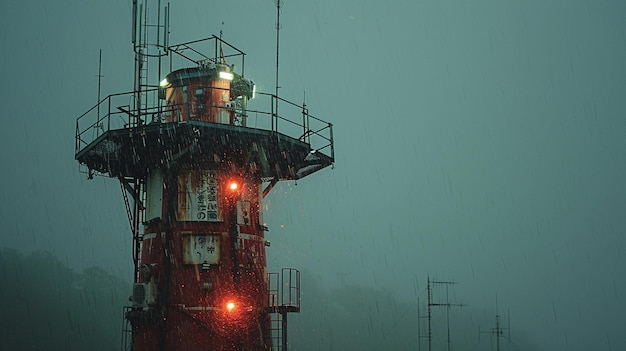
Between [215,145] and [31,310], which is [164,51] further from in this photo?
[31,310]

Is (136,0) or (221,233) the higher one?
(136,0)

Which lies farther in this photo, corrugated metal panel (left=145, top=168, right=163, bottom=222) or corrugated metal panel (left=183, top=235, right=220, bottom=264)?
corrugated metal panel (left=145, top=168, right=163, bottom=222)

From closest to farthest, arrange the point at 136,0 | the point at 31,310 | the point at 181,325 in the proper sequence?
the point at 181,325 < the point at 136,0 < the point at 31,310

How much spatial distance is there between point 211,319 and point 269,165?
6090 mm

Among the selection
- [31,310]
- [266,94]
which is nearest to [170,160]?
[266,94]

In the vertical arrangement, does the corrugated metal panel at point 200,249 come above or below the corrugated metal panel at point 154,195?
below

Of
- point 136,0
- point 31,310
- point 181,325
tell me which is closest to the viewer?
point 181,325

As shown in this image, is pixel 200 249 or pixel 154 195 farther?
pixel 154 195

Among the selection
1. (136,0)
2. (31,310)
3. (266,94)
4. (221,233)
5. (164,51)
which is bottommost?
(31,310)

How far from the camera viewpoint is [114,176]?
27594 millimetres

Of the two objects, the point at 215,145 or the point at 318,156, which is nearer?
the point at 215,145

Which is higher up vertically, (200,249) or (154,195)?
(154,195)

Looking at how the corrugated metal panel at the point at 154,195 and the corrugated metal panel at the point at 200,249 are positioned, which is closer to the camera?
the corrugated metal panel at the point at 200,249

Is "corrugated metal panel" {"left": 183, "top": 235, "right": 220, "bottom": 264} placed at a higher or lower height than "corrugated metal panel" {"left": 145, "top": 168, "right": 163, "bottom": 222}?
lower
